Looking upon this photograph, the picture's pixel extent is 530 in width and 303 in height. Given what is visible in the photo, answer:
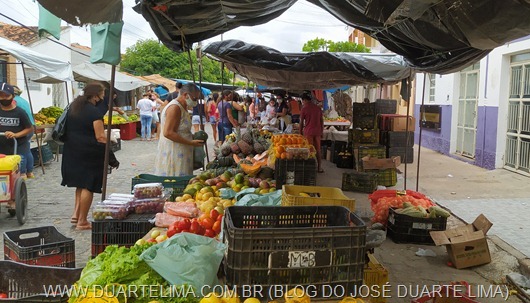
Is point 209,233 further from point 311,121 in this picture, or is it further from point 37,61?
point 37,61

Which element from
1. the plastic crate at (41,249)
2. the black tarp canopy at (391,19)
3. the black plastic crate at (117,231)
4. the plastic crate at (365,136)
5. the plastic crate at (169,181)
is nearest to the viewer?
the plastic crate at (41,249)

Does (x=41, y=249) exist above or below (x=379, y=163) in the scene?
below

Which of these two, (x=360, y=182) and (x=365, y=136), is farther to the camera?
(x=365, y=136)

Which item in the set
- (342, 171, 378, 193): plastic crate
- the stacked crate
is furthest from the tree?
(342, 171, 378, 193): plastic crate

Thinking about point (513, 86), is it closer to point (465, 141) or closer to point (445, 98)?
point (465, 141)

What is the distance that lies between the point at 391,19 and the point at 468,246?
303cm

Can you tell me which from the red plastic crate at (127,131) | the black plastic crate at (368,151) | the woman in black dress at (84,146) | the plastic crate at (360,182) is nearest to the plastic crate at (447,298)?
the woman in black dress at (84,146)

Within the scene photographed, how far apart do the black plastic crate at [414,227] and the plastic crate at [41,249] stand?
441cm

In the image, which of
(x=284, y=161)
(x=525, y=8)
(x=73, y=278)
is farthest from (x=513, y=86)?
(x=73, y=278)

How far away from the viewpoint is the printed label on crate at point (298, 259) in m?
2.54

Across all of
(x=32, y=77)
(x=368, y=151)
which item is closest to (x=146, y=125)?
(x=32, y=77)

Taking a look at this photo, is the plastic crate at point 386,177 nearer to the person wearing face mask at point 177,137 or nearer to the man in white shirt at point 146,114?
the person wearing face mask at point 177,137

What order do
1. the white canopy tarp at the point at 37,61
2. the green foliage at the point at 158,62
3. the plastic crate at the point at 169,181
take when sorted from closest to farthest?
the plastic crate at the point at 169,181
the white canopy tarp at the point at 37,61
the green foliage at the point at 158,62

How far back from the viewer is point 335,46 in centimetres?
3272
